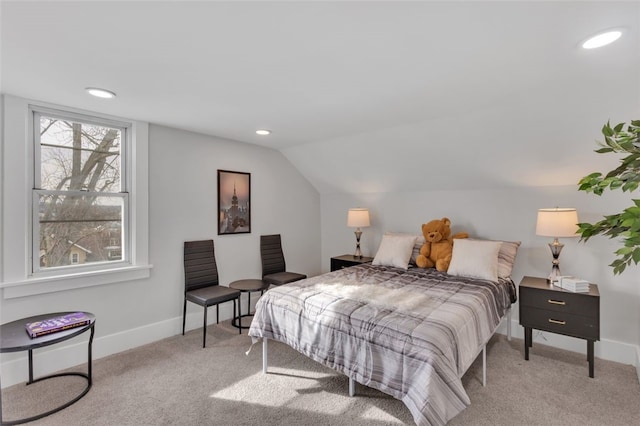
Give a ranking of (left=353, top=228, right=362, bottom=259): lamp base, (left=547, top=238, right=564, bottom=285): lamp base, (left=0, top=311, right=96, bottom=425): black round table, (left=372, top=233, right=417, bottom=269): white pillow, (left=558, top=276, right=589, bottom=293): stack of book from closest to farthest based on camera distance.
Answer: (left=0, top=311, right=96, bottom=425): black round table < (left=558, top=276, right=589, bottom=293): stack of book < (left=547, top=238, right=564, bottom=285): lamp base < (left=372, top=233, right=417, bottom=269): white pillow < (left=353, top=228, right=362, bottom=259): lamp base

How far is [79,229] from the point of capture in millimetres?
2900

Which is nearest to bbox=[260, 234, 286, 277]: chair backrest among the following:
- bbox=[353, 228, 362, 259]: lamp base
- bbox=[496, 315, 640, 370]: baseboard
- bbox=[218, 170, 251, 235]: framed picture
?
bbox=[218, 170, 251, 235]: framed picture

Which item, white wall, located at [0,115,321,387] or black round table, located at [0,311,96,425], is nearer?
black round table, located at [0,311,96,425]

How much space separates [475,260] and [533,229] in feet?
2.59

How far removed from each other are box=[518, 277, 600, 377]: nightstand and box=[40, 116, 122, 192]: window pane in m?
4.04

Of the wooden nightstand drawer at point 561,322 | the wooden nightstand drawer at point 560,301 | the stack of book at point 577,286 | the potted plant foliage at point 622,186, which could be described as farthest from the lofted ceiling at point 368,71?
the wooden nightstand drawer at point 561,322

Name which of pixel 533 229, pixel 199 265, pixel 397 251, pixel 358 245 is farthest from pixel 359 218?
pixel 199 265

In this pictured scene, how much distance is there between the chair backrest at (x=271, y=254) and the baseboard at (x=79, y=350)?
3.56 feet

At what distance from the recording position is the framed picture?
3.90m

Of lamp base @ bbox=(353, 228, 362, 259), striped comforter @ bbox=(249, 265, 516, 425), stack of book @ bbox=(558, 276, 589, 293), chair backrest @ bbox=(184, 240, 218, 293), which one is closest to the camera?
striped comforter @ bbox=(249, 265, 516, 425)

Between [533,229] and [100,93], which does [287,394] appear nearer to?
[100,93]

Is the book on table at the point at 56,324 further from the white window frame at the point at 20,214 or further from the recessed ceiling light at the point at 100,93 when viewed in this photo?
the recessed ceiling light at the point at 100,93

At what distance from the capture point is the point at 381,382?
1972mm

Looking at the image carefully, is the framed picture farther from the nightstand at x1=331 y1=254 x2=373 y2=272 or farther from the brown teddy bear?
the brown teddy bear
